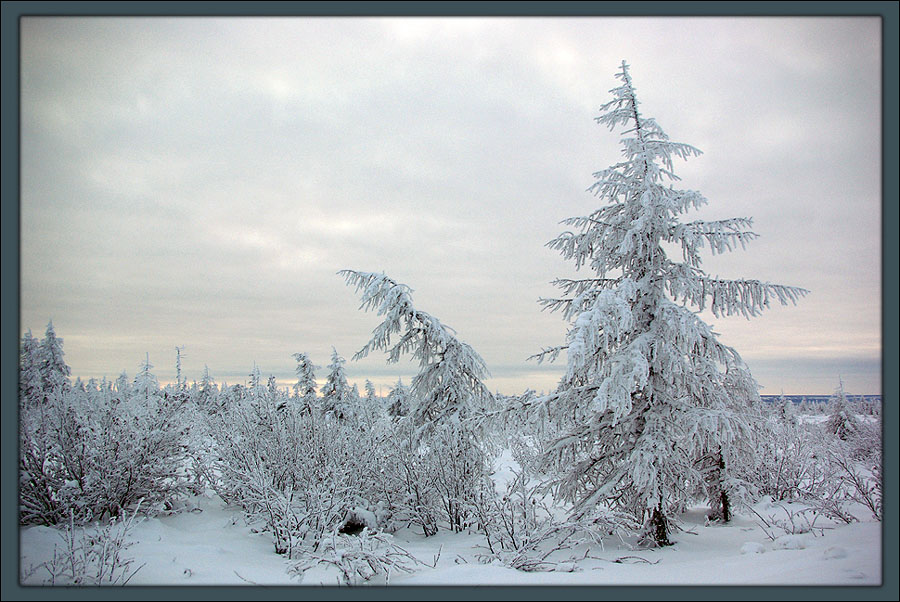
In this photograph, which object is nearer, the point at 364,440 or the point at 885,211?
the point at 885,211

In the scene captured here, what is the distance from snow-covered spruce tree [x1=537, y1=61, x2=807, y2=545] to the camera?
6.78 metres

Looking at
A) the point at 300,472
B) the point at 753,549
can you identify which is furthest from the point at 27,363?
the point at 753,549

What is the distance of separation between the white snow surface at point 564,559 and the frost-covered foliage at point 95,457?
1.81 feet

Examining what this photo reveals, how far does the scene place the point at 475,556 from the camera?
749 cm

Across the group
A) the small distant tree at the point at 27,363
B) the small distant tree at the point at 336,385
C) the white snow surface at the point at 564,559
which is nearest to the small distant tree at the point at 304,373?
the small distant tree at the point at 336,385

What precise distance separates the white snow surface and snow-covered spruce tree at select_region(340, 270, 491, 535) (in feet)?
3.32

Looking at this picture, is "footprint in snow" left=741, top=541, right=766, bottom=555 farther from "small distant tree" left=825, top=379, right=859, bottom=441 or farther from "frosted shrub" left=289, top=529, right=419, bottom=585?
"small distant tree" left=825, top=379, right=859, bottom=441

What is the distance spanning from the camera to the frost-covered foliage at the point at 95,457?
7.78 metres

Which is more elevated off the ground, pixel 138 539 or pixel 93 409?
pixel 93 409

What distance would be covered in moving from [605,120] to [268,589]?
28.7ft

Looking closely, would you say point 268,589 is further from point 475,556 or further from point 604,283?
point 604,283

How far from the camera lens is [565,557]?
23.3 feet

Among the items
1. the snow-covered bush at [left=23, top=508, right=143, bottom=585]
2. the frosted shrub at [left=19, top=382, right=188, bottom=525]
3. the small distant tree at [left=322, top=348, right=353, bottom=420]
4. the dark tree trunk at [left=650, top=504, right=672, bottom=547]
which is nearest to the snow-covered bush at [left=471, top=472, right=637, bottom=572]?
the dark tree trunk at [left=650, top=504, right=672, bottom=547]

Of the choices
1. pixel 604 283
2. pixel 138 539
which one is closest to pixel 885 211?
pixel 604 283
